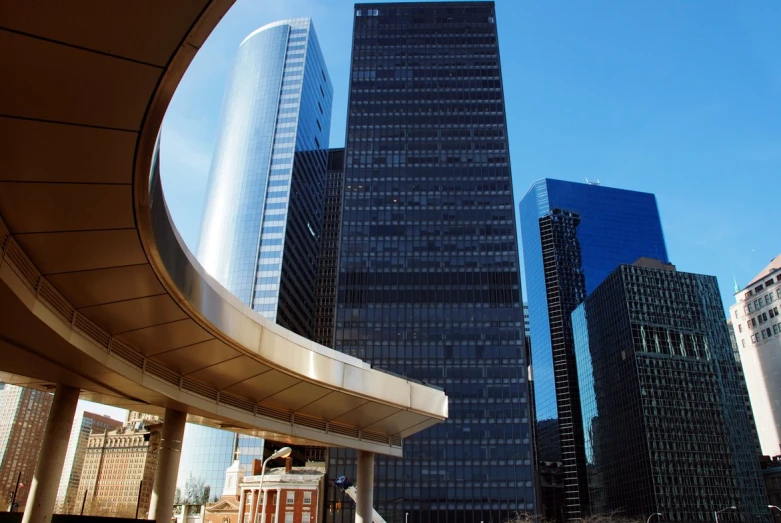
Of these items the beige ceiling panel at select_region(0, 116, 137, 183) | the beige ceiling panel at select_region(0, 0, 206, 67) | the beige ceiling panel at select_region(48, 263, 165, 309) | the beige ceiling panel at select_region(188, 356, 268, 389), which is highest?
the beige ceiling panel at select_region(0, 0, 206, 67)

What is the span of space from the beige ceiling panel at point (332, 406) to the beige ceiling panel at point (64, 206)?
493 inches

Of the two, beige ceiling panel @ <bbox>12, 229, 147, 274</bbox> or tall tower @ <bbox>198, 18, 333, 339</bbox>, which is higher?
tall tower @ <bbox>198, 18, 333, 339</bbox>

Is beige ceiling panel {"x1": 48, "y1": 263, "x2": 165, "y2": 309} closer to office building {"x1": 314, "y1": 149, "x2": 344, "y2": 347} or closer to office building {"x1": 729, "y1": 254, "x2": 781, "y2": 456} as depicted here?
office building {"x1": 314, "y1": 149, "x2": 344, "y2": 347}

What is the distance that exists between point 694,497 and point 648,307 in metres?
40.1

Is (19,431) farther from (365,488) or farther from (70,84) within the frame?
(70,84)

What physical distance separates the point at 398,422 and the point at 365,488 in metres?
3.89

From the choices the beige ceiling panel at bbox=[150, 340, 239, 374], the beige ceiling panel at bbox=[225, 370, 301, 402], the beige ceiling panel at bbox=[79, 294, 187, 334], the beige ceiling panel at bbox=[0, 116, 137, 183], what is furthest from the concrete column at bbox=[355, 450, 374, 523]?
the beige ceiling panel at bbox=[0, 116, 137, 183]

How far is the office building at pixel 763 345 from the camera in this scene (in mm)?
141750

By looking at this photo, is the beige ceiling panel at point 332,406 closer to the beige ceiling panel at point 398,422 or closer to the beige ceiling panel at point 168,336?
the beige ceiling panel at point 398,422

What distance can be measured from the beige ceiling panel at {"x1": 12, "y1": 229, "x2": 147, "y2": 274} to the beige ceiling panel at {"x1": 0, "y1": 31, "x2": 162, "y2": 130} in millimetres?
3436

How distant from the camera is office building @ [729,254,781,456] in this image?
465 feet

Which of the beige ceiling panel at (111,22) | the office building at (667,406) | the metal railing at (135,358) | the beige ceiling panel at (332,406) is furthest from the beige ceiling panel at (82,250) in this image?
the office building at (667,406)

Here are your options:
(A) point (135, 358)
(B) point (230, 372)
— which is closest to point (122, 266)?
(A) point (135, 358)

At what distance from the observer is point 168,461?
21.4 metres
